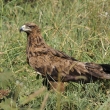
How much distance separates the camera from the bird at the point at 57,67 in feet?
20.1

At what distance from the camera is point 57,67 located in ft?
20.9

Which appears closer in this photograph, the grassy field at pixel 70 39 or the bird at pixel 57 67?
the grassy field at pixel 70 39

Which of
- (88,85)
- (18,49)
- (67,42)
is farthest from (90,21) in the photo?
(88,85)

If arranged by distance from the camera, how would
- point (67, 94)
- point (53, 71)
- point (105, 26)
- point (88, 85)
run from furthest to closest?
point (105, 26)
point (53, 71)
point (88, 85)
point (67, 94)

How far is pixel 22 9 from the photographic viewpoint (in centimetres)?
925

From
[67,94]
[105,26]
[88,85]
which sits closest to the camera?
[67,94]

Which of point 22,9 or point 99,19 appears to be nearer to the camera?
point 99,19

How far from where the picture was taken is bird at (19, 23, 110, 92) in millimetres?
6117

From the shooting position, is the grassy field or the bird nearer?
the grassy field

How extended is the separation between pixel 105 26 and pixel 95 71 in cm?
145

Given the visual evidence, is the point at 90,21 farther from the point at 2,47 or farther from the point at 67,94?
the point at 67,94

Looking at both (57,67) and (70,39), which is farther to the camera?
(70,39)

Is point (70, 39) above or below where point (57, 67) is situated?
above

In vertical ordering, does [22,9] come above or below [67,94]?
above
